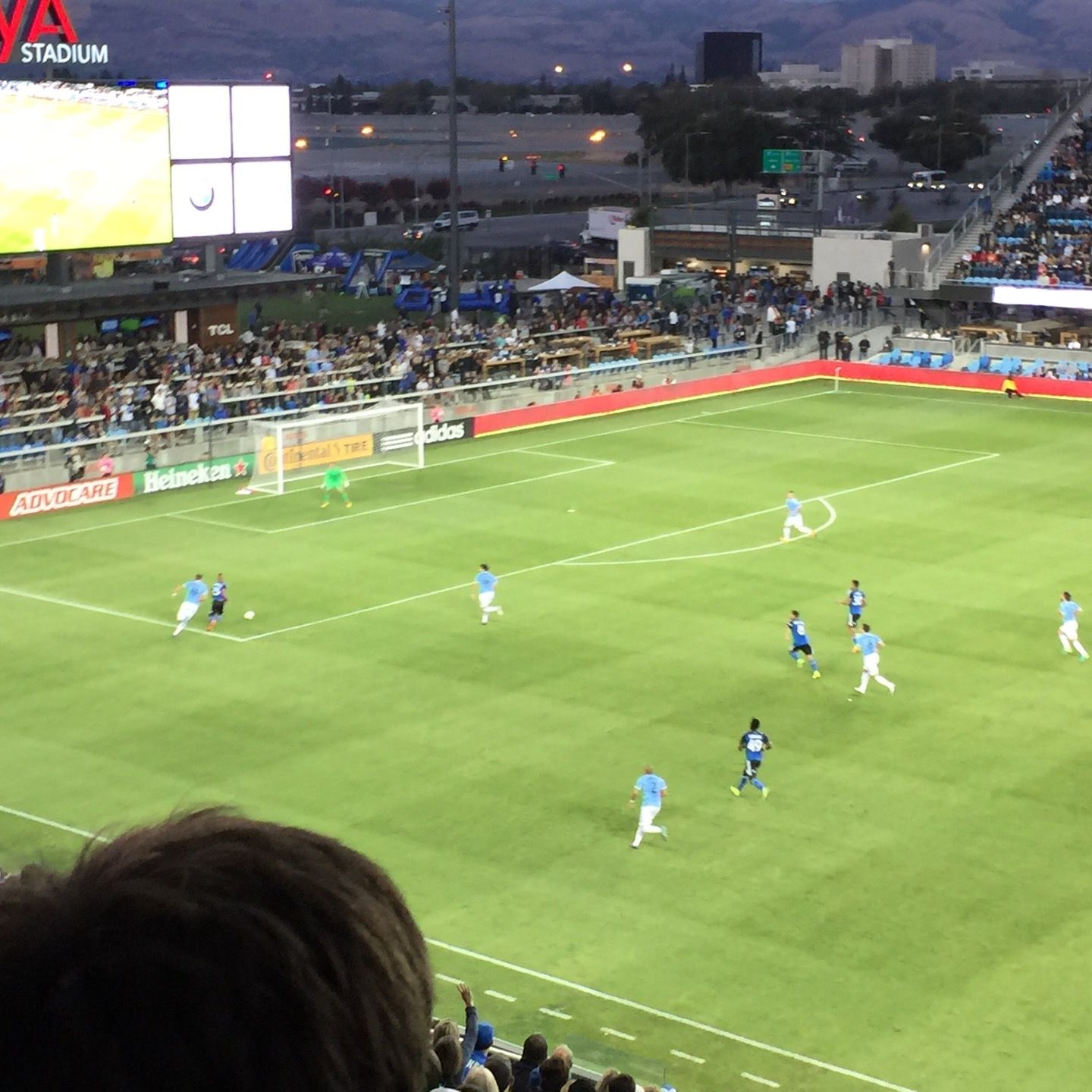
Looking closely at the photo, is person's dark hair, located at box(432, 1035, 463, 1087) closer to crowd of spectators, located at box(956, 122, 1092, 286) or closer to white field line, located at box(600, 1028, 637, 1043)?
white field line, located at box(600, 1028, 637, 1043)

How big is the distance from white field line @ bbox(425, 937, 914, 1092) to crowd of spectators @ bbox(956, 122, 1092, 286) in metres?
56.4

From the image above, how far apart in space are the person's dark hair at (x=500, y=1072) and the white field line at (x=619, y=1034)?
5819 mm

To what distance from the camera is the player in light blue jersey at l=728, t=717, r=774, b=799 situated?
72.1 ft

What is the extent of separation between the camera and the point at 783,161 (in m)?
101

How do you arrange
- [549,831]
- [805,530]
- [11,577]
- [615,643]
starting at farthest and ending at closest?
[805,530], [11,577], [615,643], [549,831]

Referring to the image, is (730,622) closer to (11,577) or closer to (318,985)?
(11,577)

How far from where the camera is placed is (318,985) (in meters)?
1.60

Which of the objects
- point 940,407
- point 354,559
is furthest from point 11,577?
point 940,407

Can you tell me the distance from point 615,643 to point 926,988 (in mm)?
13495

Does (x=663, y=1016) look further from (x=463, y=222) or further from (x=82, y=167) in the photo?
(x=463, y=222)

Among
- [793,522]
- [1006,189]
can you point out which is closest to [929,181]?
[1006,189]

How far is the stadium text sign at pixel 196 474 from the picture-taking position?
43.9 meters

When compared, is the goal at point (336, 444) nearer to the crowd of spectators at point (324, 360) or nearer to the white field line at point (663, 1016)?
the crowd of spectators at point (324, 360)

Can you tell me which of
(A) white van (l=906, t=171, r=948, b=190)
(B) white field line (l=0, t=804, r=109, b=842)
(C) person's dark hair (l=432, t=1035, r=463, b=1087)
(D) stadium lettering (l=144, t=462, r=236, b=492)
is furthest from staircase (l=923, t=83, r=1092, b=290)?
(C) person's dark hair (l=432, t=1035, r=463, b=1087)
